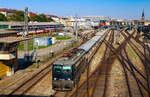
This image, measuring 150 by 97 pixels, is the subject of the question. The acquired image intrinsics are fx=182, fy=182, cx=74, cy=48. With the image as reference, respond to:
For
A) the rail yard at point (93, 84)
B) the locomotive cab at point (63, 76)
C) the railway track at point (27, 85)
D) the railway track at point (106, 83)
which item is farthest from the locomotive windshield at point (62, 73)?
the railway track at point (27, 85)

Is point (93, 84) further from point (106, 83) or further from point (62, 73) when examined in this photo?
point (62, 73)

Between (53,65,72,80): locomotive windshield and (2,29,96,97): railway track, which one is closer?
(53,65,72,80): locomotive windshield

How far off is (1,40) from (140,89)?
47.3ft

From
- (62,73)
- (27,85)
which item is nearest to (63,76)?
(62,73)

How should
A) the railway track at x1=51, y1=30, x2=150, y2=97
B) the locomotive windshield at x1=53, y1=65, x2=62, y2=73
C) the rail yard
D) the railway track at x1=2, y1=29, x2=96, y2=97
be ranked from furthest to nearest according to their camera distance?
the railway track at x1=2, y1=29, x2=96, y2=97
the rail yard
the railway track at x1=51, y1=30, x2=150, y2=97
the locomotive windshield at x1=53, y1=65, x2=62, y2=73

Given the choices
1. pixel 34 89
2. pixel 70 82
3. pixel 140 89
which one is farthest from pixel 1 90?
pixel 140 89

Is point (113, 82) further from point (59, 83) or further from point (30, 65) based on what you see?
point (30, 65)

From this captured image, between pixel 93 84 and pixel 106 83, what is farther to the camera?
pixel 106 83

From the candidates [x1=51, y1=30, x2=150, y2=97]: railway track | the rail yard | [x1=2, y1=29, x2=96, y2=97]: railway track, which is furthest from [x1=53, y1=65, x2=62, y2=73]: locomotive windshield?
[x1=2, y1=29, x2=96, y2=97]: railway track

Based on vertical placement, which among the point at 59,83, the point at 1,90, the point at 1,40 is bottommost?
the point at 1,90

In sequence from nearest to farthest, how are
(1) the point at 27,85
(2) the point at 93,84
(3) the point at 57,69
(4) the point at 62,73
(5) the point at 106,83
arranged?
(4) the point at 62,73
(3) the point at 57,69
(2) the point at 93,84
(1) the point at 27,85
(5) the point at 106,83

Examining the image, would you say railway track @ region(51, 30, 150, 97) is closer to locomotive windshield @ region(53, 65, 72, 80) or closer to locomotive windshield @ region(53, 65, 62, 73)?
locomotive windshield @ region(53, 65, 72, 80)

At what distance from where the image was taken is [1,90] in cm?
1625

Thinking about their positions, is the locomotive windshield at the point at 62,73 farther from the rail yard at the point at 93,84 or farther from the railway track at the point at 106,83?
the railway track at the point at 106,83
